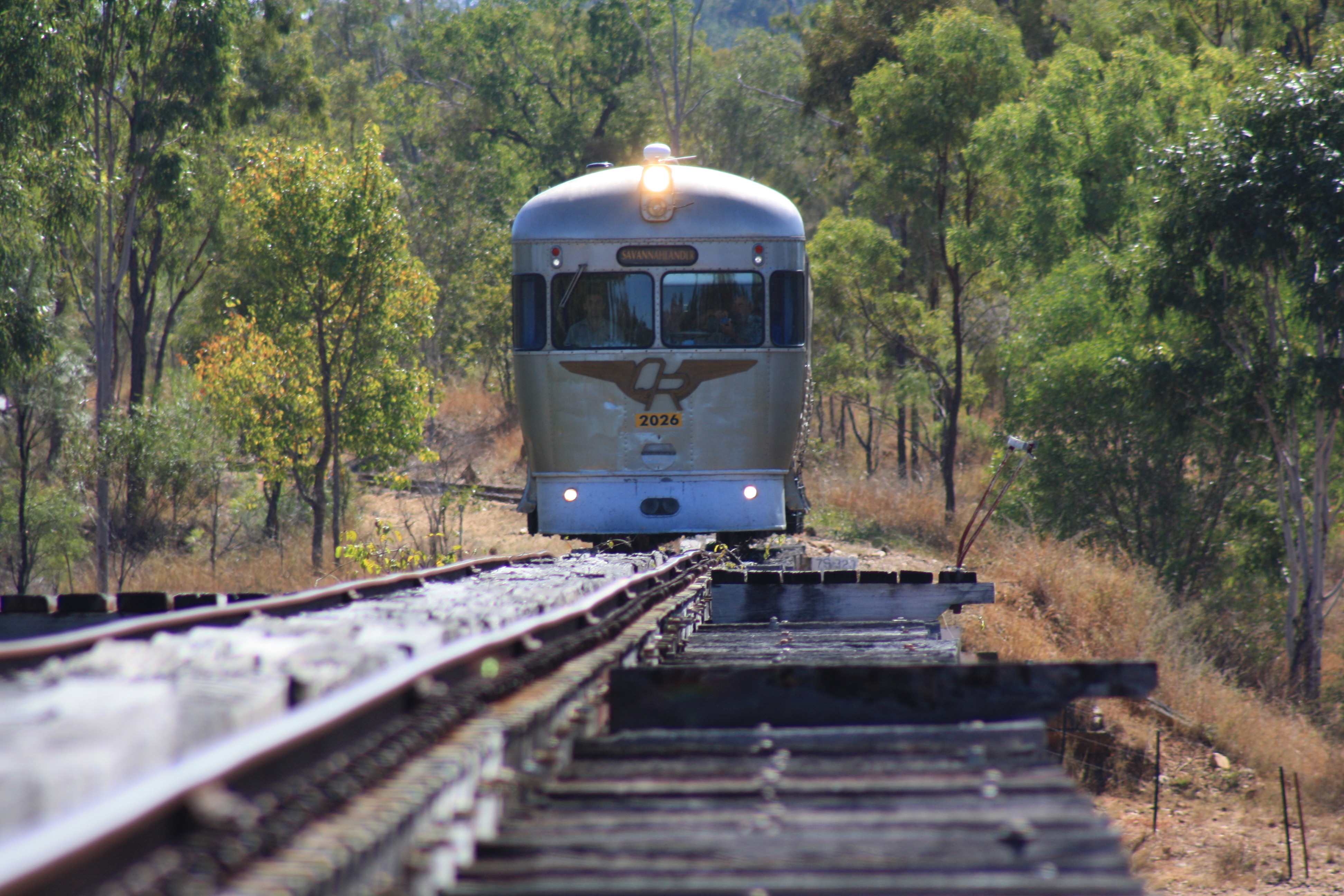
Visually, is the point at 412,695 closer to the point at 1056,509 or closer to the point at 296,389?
the point at 1056,509

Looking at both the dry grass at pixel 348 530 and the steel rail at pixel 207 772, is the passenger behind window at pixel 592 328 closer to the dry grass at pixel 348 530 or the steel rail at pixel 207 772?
the dry grass at pixel 348 530

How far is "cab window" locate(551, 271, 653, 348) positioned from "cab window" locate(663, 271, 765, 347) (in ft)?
0.58

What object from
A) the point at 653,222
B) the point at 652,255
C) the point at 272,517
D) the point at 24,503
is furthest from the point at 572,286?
the point at 272,517

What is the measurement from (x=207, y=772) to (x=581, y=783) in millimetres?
1277

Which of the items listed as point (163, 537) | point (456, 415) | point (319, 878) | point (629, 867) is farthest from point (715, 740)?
point (456, 415)

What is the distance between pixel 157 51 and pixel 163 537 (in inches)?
398

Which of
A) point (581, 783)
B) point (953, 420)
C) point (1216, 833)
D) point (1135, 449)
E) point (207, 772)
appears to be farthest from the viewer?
point (953, 420)

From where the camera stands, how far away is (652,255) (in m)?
10.0

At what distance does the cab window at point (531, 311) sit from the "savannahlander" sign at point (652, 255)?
71 cm

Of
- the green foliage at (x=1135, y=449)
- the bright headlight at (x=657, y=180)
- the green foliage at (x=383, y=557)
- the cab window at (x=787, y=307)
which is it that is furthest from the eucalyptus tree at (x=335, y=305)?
the cab window at (x=787, y=307)

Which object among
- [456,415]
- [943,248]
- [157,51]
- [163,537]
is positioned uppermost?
[157,51]

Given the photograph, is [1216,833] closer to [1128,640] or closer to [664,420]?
[1128,640]

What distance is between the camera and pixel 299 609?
4.89 m

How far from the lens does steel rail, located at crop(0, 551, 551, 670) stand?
3143mm
